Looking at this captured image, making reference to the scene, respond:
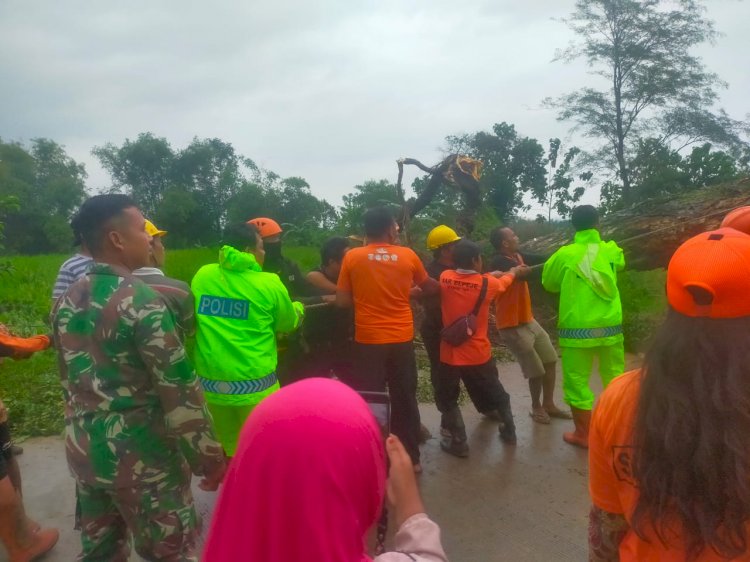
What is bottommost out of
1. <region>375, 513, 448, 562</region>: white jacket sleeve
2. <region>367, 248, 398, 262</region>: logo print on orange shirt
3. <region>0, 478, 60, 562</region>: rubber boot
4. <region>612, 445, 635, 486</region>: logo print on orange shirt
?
<region>0, 478, 60, 562</region>: rubber boot

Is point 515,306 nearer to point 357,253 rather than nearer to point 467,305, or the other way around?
point 467,305

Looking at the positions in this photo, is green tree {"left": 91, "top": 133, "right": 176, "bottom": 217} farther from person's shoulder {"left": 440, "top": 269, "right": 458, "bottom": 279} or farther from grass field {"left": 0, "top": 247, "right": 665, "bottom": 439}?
person's shoulder {"left": 440, "top": 269, "right": 458, "bottom": 279}

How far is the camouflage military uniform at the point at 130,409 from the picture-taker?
2.02m

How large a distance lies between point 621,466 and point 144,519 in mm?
1653

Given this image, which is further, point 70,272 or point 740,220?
point 70,272

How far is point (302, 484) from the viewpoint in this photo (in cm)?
95

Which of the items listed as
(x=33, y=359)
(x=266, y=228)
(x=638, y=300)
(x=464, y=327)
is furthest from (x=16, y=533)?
(x=638, y=300)

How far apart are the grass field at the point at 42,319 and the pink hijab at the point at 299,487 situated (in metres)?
2.13

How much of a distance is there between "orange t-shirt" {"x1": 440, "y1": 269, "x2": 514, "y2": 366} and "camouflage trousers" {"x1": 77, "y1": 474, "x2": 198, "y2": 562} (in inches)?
92.2

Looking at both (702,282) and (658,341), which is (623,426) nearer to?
(658,341)

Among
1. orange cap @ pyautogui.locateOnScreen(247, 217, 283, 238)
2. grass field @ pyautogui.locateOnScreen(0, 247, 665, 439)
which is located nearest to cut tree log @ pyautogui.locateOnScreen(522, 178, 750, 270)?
grass field @ pyautogui.locateOnScreen(0, 247, 665, 439)

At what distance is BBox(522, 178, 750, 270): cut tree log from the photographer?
624 centimetres

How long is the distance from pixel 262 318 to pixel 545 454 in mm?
2409

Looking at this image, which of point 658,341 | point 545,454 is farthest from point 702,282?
point 545,454
